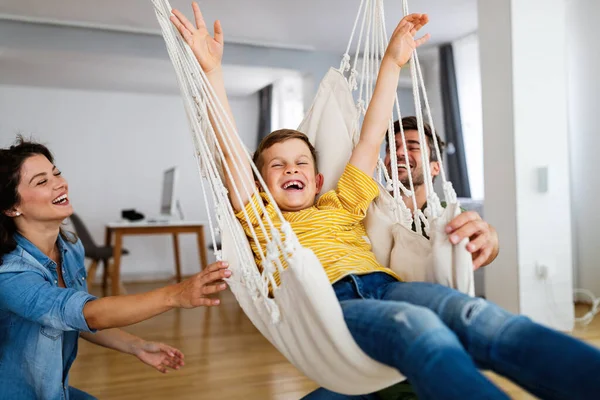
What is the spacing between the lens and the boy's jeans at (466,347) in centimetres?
70

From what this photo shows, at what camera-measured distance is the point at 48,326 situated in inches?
47.2

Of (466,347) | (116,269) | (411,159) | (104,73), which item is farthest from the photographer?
(104,73)

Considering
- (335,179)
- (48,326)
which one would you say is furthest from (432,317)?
(48,326)

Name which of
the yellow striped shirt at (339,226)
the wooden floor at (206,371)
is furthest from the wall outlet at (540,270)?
the yellow striped shirt at (339,226)

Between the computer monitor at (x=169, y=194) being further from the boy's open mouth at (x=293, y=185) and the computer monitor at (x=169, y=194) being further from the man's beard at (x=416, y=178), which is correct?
the boy's open mouth at (x=293, y=185)

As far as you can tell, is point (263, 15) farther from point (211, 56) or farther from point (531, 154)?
point (211, 56)

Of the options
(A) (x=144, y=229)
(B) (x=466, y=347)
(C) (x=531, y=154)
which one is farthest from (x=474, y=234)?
(A) (x=144, y=229)

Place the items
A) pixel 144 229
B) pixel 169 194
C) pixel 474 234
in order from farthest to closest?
1. pixel 169 194
2. pixel 144 229
3. pixel 474 234

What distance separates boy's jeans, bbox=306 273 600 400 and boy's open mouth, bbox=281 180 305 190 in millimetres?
428

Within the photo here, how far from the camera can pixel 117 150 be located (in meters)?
5.97

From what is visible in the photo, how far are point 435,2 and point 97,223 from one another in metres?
4.00

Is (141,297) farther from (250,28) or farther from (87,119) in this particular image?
(87,119)

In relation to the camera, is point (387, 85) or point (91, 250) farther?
point (91, 250)

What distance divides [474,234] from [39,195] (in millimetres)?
948
